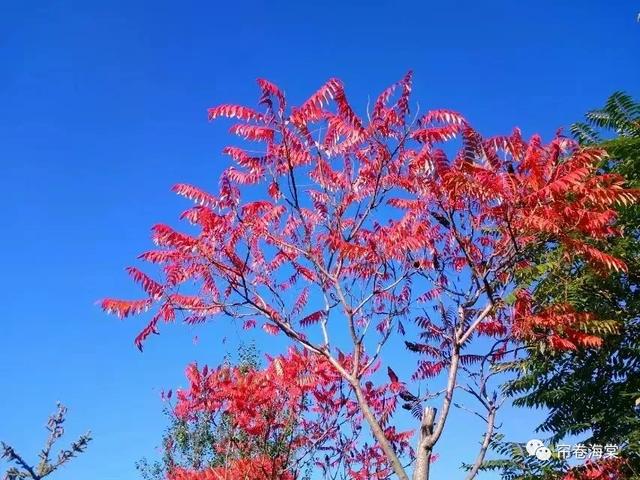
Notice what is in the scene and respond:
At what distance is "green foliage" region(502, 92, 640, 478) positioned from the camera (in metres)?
8.96

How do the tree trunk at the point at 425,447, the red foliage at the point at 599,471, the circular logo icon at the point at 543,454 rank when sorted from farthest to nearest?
1. the circular logo icon at the point at 543,454
2. the red foliage at the point at 599,471
3. the tree trunk at the point at 425,447

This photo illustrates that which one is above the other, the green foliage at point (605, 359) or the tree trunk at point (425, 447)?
the green foliage at point (605, 359)

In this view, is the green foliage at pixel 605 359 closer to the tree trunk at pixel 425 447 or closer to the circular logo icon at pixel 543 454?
the circular logo icon at pixel 543 454

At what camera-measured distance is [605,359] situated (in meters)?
9.54

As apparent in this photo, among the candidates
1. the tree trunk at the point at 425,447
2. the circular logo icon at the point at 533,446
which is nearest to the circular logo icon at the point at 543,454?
the circular logo icon at the point at 533,446

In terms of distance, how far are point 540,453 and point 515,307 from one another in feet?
10.4

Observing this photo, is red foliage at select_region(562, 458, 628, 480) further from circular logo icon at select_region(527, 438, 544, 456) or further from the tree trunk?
the tree trunk

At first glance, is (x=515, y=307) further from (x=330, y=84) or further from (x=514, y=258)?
(x=330, y=84)

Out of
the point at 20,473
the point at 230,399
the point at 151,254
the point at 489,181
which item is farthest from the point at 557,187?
the point at 230,399

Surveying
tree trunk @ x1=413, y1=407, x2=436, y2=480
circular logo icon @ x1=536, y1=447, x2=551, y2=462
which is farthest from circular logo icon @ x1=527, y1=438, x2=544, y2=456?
tree trunk @ x1=413, y1=407, x2=436, y2=480

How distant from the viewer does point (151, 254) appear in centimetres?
634

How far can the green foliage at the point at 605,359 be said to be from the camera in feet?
29.4

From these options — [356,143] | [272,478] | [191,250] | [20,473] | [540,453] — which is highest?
[356,143]

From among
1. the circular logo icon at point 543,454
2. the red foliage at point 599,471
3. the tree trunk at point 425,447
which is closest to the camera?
the tree trunk at point 425,447
